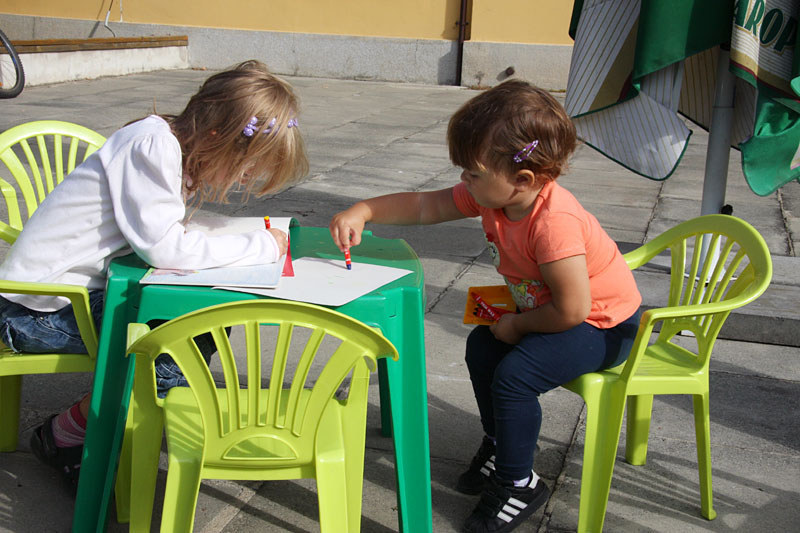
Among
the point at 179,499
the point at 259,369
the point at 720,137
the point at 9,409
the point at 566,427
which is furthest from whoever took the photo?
the point at 720,137

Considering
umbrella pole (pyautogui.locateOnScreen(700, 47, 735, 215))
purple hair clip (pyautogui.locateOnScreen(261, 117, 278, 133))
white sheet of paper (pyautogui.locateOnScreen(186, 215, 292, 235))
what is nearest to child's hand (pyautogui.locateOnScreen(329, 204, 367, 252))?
white sheet of paper (pyautogui.locateOnScreen(186, 215, 292, 235))

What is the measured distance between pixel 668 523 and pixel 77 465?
1.70 m

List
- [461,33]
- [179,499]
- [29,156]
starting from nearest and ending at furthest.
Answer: [179,499] < [29,156] < [461,33]

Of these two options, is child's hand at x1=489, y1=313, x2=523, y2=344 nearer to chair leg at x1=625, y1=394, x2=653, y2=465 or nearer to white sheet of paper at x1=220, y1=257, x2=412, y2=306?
white sheet of paper at x1=220, y1=257, x2=412, y2=306

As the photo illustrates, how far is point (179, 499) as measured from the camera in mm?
1846

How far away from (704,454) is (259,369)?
1.40 m

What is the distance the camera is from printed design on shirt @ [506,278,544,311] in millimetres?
2346

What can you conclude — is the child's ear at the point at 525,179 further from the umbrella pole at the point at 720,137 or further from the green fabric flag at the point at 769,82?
the umbrella pole at the point at 720,137

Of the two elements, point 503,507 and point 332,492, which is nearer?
point 332,492

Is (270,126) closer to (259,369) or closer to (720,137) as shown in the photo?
(259,369)

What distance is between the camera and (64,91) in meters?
10.6

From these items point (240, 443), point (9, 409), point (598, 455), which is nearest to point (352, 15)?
point (9, 409)

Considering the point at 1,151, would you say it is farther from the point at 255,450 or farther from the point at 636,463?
the point at 636,463

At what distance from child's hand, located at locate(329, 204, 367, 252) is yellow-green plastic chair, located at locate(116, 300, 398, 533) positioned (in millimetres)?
486
